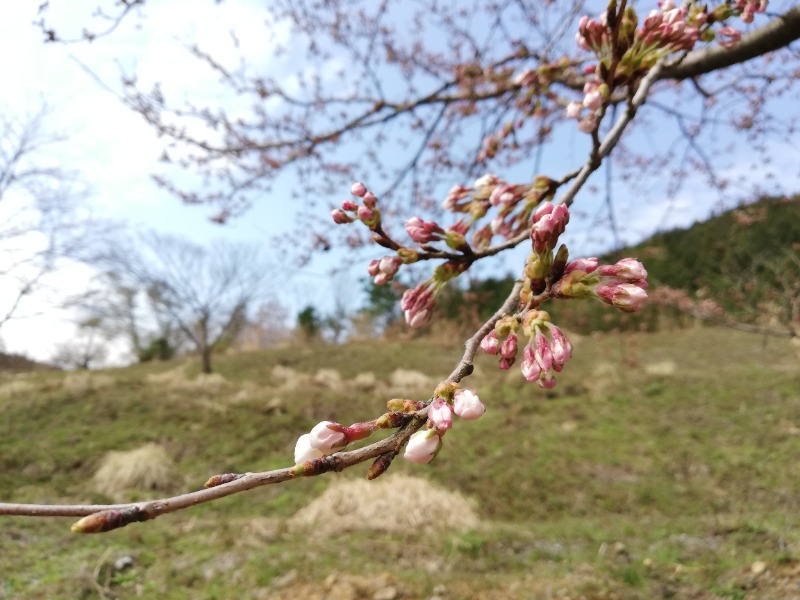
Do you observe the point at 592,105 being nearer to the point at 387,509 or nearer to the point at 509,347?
the point at 509,347

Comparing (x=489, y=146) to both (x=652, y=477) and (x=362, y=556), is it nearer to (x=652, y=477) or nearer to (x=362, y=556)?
(x=362, y=556)

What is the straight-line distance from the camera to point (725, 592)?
2.46 m

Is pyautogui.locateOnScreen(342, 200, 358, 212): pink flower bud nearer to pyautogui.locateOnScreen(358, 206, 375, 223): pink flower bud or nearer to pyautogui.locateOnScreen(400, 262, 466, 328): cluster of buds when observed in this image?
pyautogui.locateOnScreen(358, 206, 375, 223): pink flower bud

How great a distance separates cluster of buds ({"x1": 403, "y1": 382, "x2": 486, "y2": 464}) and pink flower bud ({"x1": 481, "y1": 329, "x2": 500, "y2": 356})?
0.12 m

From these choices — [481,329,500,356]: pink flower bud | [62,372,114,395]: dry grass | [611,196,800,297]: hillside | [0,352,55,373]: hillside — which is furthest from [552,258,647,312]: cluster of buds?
[0,352,55,373]: hillside

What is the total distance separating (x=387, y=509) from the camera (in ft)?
13.8

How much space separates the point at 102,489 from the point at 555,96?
531 cm

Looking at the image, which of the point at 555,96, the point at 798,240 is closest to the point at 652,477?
the point at 555,96

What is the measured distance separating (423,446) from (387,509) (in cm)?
398

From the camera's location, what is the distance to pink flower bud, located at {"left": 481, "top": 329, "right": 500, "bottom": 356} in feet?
2.30

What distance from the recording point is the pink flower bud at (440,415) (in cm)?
56

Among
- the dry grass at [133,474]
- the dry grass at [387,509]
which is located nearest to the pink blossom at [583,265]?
the dry grass at [387,509]

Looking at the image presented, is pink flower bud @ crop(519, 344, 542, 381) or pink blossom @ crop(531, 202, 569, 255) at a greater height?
pink blossom @ crop(531, 202, 569, 255)

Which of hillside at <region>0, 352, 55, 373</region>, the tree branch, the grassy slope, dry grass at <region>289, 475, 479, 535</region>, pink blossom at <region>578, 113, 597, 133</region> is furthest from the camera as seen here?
hillside at <region>0, 352, 55, 373</region>
